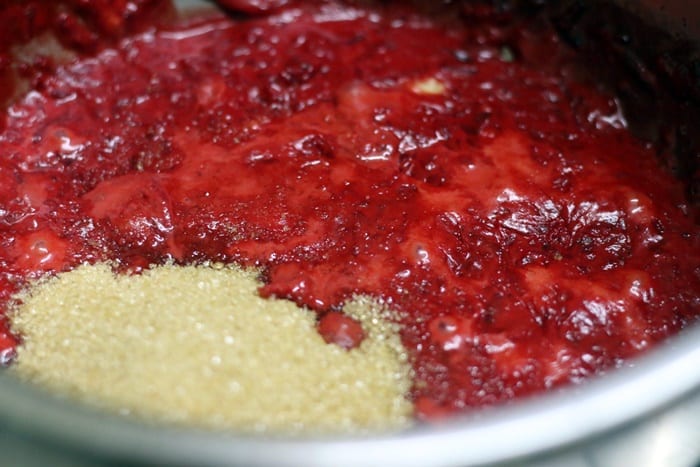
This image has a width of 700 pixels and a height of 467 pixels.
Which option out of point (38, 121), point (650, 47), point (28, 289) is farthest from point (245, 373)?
point (650, 47)

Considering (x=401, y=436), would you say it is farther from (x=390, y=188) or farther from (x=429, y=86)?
(x=429, y=86)

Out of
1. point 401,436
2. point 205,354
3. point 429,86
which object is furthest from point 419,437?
point 429,86

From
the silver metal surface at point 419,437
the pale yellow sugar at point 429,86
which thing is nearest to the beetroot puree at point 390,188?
the pale yellow sugar at point 429,86

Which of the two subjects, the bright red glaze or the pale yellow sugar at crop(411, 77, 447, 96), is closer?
the bright red glaze

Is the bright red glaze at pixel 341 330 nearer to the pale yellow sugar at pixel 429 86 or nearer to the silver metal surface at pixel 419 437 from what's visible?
the silver metal surface at pixel 419 437

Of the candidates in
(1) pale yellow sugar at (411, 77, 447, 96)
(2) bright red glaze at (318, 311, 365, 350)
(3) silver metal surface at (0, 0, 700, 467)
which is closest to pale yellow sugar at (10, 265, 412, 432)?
(2) bright red glaze at (318, 311, 365, 350)

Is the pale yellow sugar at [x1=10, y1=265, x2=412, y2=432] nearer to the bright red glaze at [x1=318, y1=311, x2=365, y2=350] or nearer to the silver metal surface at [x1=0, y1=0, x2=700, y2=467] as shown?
the bright red glaze at [x1=318, y1=311, x2=365, y2=350]
